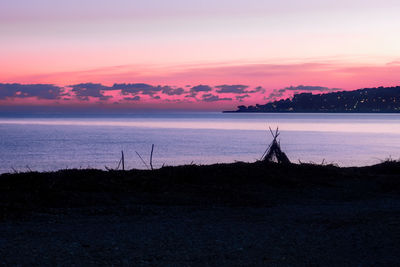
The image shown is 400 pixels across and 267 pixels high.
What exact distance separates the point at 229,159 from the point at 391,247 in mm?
37578

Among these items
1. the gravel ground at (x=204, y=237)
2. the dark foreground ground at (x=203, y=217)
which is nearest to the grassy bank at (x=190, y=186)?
the dark foreground ground at (x=203, y=217)

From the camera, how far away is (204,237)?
10047mm

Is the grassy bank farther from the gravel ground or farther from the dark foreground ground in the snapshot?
the gravel ground

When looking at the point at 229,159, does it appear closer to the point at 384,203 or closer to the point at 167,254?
the point at 384,203

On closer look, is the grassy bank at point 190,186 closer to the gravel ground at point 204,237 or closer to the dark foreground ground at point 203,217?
the dark foreground ground at point 203,217

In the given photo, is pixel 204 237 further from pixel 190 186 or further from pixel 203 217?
pixel 190 186

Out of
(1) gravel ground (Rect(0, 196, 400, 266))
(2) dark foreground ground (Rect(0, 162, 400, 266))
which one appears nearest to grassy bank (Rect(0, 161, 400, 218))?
(2) dark foreground ground (Rect(0, 162, 400, 266))

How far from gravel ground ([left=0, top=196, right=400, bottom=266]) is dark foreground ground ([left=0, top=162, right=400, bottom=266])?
2cm

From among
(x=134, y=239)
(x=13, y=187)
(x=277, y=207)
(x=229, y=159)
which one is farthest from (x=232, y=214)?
(x=229, y=159)

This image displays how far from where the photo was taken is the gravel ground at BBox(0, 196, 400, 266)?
841cm

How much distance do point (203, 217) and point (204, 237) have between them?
7.36 feet

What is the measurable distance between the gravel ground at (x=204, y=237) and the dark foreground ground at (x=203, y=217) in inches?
0.7

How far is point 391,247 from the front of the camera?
9.27 m

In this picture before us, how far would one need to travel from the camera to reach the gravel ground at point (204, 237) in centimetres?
841
